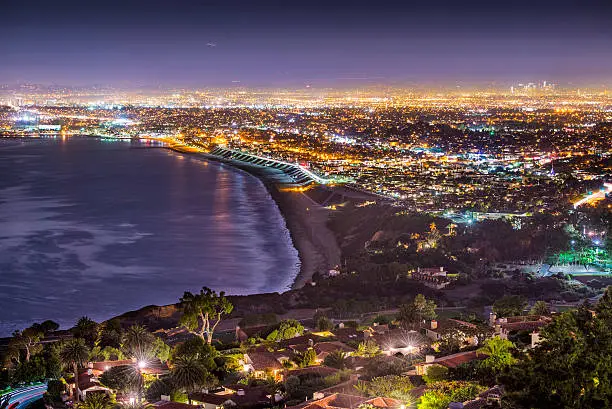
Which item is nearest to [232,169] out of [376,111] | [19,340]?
[19,340]

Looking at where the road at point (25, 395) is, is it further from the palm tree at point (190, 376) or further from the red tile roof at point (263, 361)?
the red tile roof at point (263, 361)

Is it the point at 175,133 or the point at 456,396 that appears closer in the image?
the point at 456,396

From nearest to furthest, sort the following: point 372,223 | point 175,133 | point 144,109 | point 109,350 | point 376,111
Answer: point 109,350, point 372,223, point 175,133, point 376,111, point 144,109

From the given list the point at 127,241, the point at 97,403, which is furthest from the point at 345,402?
the point at 127,241

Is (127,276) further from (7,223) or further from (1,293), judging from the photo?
(7,223)

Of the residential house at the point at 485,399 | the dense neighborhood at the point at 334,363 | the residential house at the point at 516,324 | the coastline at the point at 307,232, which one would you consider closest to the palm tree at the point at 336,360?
the dense neighborhood at the point at 334,363

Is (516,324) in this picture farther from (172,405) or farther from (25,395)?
(25,395)
